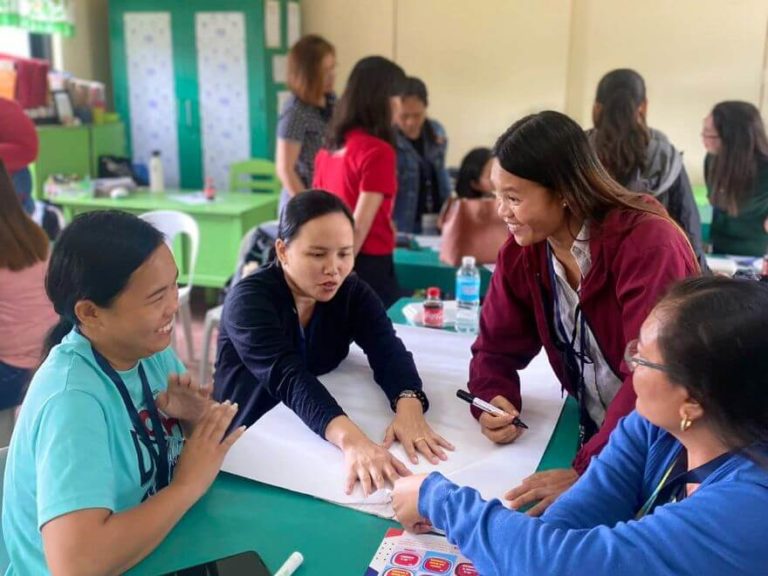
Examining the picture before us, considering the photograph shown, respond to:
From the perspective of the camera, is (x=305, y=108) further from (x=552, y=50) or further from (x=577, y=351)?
(x=552, y=50)

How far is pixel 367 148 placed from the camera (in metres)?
2.69

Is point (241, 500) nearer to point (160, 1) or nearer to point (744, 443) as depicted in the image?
point (744, 443)

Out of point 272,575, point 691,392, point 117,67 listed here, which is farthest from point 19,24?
point 691,392

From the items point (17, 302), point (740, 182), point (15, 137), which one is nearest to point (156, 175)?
point (15, 137)

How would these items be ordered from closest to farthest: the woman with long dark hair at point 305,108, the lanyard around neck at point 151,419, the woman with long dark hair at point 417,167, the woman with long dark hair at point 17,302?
the lanyard around neck at point 151,419 → the woman with long dark hair at point 17,302 → the woman with long dark hair at point 305,108 → the woman with long dark hair at point 417,167

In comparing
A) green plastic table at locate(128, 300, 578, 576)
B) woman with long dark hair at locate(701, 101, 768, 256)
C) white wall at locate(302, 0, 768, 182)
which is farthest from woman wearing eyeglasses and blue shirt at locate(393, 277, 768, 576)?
white wall at locate(302, 0, 768, 182)

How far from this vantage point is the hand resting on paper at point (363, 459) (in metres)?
1.28

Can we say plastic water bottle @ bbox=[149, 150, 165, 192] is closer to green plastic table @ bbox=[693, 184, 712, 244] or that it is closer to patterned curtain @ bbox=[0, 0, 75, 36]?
patterned curtain @ bbox=[0, 0, 75, 36]

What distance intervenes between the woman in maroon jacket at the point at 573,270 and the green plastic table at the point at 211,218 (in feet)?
9.62

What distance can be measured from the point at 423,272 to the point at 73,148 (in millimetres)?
3036

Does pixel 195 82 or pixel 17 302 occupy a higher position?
pixel 195 82

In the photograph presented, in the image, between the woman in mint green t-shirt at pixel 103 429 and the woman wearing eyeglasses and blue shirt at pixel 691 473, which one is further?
the woman in mint green t-shirt at pixel 103 429

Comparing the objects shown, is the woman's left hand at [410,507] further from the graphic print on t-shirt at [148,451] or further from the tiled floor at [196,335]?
the tiled floor at [196,335]

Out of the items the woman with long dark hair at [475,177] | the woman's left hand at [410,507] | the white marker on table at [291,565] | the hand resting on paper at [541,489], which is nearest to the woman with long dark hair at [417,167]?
the woman with long dark hair at [475,177]
